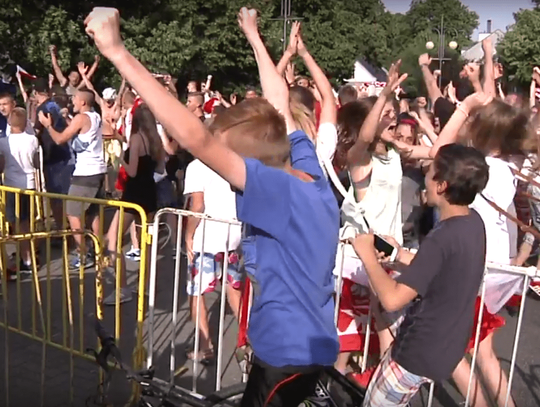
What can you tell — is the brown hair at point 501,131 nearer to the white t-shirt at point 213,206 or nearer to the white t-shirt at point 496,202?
the white t-shirt at point 496,202

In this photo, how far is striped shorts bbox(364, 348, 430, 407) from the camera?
2986 mm

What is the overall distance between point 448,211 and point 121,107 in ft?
30.4

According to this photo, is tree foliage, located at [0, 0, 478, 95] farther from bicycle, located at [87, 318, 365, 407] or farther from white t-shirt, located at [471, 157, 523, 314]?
bicycle, located at [87, 318, 365, 407]

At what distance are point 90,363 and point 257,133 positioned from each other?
10.4ft

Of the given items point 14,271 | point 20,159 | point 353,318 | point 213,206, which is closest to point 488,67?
point 213,206

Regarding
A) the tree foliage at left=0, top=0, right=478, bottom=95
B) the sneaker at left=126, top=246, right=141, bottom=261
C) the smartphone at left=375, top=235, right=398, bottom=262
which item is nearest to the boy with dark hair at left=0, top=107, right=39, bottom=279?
the sneaker at left=126, top=246, right=141, bottom=261

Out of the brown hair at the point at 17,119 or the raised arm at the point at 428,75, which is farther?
the brown hair at the point at 17,119

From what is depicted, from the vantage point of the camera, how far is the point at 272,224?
7.30 feet

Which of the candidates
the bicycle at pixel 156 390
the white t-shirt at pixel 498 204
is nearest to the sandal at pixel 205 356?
the bicycle at pixel 156 390

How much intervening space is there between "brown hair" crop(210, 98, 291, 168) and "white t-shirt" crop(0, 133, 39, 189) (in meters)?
5.35

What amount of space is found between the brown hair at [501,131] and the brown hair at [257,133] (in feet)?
7.72

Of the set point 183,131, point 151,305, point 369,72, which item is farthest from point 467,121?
point 369,72

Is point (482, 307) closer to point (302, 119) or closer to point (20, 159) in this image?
point (302, 119)

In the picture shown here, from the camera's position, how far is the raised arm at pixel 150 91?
2033 mm
